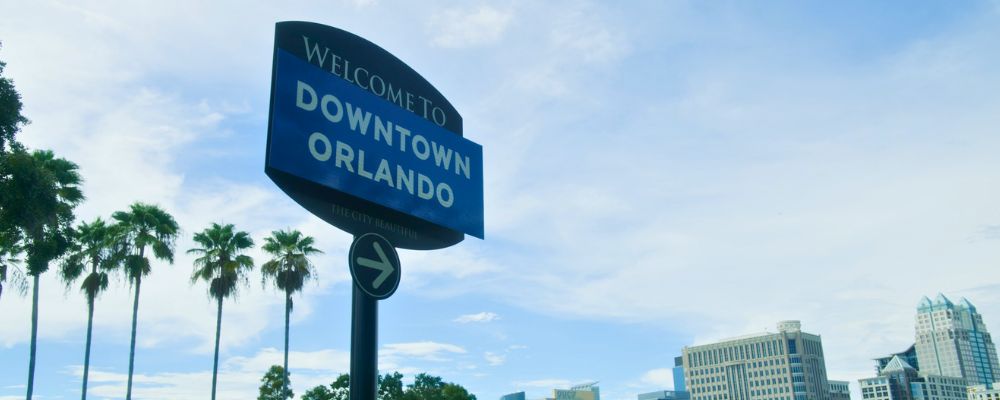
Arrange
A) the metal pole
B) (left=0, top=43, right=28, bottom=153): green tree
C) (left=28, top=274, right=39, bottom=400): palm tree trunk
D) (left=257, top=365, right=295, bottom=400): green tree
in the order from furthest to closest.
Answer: (left=257, top=365, right=295, bottom=400): green tree
(left=28, top=274, right=39, bottom=400): palm tree trunk
(left=0, top=43, right=28, bottom=153): green tree
the metal pole

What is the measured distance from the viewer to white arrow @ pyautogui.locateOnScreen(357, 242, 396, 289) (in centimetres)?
945

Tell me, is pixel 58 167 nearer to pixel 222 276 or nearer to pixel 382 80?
pixel 222 276

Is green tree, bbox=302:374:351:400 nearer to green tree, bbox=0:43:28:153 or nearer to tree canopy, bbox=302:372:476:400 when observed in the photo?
tree canopy, bbox=302:372:476:400

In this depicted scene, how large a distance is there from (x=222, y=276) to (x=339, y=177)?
31.6m

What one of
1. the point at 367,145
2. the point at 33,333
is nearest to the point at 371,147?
the point at 367,145

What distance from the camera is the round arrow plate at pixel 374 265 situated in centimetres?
928

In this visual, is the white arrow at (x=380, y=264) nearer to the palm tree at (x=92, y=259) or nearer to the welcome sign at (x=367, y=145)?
the welcome sign at (x=367, y=145)

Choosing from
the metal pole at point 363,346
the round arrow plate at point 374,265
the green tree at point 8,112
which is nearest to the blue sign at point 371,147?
the round arrow plate at point 374,265

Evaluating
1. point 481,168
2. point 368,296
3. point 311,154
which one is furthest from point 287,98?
point 481,168

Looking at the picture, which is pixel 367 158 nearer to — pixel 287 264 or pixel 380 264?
pixel 380 264

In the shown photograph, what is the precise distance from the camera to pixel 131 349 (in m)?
34.8

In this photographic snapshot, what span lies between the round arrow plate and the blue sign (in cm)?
69

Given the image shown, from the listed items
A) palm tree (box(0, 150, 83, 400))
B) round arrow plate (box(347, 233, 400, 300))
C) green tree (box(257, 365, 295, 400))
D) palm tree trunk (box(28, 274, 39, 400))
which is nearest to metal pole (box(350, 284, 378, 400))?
round arrow plate (box(347, 233, 400, 300))

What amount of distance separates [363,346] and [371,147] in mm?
2653
